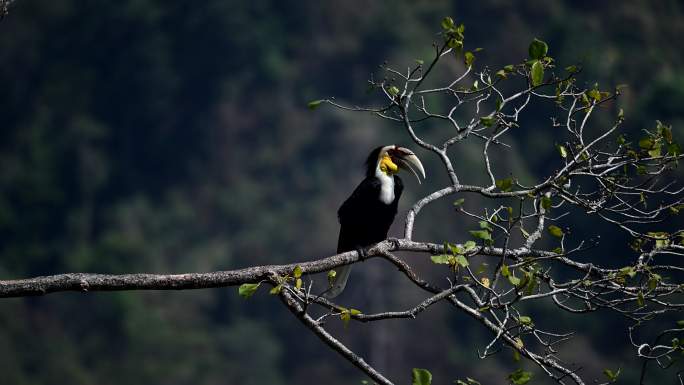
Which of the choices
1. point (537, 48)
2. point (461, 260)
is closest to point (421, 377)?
point (461, 260)

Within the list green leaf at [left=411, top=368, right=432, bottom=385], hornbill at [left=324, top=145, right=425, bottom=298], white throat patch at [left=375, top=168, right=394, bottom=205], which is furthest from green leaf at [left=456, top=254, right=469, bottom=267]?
white throat patch at [left=375, top=168, right=394, bottom=205]

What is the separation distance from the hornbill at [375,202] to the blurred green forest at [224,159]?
21.2 m

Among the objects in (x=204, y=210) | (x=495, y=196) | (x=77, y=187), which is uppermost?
(x=77, y=187)

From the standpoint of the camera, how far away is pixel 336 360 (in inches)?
1262

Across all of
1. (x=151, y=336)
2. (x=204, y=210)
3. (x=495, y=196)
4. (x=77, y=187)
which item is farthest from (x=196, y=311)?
(x=495, y=196)

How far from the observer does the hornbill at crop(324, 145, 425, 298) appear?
7.84 metres

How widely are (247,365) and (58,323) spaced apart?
6641 mm

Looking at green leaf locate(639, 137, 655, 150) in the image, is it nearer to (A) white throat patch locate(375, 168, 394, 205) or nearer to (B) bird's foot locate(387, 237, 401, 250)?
(B) bird's foot locate(387, 237, 401, 250)

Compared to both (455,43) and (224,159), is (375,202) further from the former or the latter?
(224,159)

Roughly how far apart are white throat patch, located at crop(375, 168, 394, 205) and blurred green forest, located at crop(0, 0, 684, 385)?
2126cm

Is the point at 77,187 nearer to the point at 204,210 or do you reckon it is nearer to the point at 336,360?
the point at 204,210

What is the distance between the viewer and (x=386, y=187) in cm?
792

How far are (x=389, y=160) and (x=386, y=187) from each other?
23 cm

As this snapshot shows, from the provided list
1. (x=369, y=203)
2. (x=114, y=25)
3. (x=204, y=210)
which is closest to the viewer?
(x=369, y=203)
